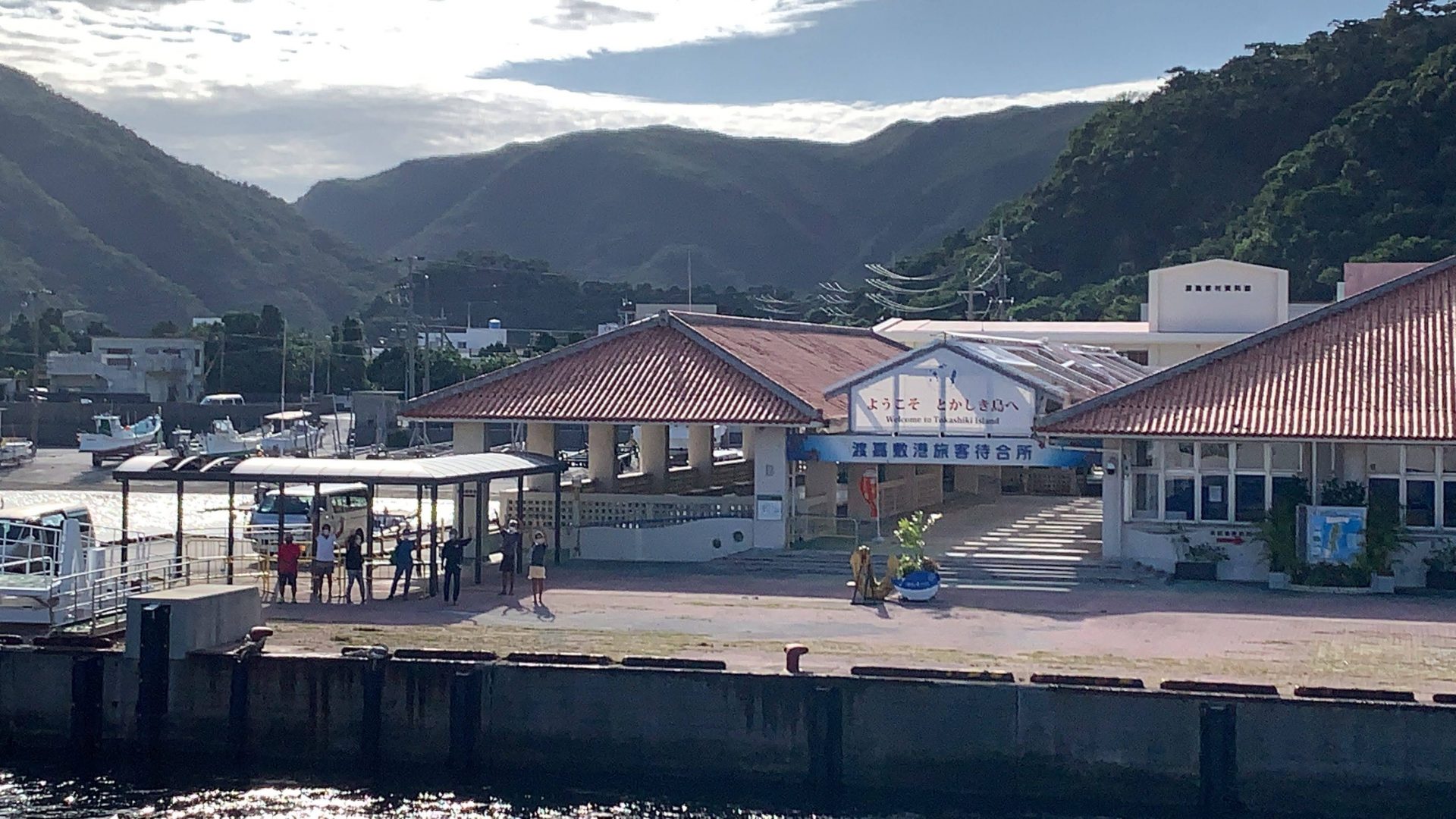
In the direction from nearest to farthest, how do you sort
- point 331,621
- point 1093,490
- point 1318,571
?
1. point 331,621
2. point 1318,571
3. point 1093,490

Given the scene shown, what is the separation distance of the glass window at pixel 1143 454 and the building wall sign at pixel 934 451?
41.5 inches

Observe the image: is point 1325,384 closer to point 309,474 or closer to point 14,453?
point 309,474

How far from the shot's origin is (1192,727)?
21.0m

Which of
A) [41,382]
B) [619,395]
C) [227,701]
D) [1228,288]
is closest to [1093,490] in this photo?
[1228,288]

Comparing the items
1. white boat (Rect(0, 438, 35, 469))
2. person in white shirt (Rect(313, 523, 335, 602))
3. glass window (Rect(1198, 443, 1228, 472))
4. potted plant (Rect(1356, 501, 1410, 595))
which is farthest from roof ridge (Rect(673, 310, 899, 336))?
white boat (Rect(0, 438, 35, 469))

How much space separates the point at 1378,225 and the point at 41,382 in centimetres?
7703

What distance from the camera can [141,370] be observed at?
103500 millimetres

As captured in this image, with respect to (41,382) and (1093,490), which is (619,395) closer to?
(1093,490)

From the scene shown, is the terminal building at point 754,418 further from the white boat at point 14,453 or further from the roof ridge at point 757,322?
the white boat at point 14,453

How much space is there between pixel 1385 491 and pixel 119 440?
62.0 m

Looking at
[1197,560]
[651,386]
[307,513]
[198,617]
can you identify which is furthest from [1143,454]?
[307,513]

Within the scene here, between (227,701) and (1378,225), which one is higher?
(1378,225)

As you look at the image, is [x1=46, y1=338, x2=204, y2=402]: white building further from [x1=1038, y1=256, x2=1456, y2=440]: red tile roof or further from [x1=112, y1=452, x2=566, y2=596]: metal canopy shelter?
[x1=1038, y1=256, x2=1456, y2=440]: red tile roof

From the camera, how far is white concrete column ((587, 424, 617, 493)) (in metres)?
Result: 39.6
